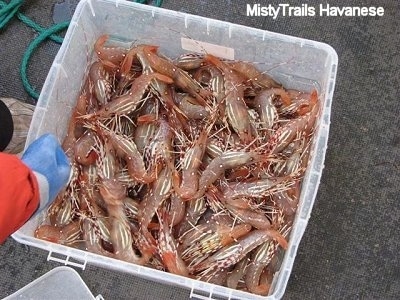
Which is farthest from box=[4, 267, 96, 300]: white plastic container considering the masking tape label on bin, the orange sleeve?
the masking tape label on bin

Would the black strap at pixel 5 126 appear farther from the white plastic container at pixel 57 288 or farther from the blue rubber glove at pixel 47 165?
the white plastic container at pixel 57 288

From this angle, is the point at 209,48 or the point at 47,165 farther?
the point at 209,48

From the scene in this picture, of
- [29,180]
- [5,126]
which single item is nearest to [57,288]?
[5,126]

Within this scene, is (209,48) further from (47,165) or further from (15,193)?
(15,193)

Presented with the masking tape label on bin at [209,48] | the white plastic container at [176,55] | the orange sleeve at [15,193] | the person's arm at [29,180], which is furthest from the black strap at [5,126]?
the masking tape label on bin at [209,48]

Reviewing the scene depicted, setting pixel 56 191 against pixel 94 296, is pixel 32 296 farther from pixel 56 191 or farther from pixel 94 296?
pixel 56 191

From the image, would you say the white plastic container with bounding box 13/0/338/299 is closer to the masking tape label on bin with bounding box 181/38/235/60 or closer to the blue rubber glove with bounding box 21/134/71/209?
the masking tape label on bin with bounding box 181/38/235/60

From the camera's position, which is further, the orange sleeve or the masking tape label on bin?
the masking tape label on bin
